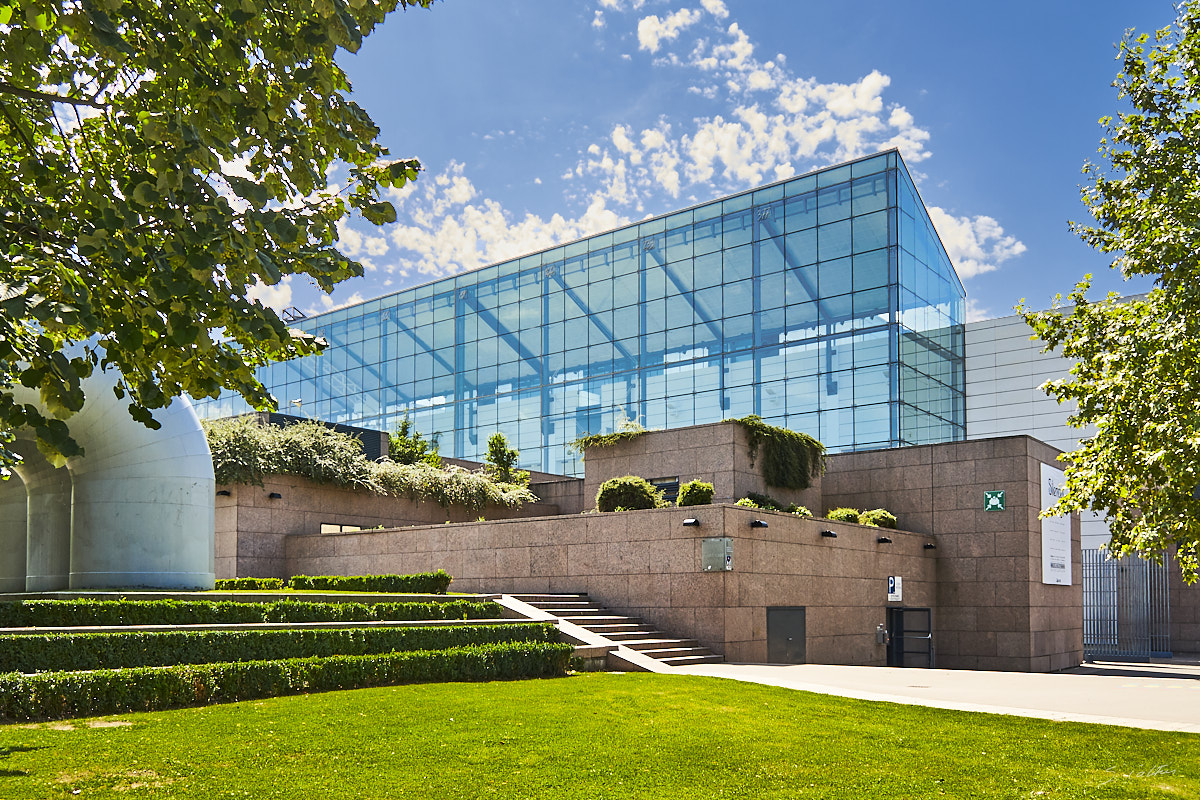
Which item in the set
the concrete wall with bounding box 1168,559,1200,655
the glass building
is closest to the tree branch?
the glass building

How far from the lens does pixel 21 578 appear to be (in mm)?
18891

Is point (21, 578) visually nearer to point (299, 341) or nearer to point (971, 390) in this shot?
point (299, 341)

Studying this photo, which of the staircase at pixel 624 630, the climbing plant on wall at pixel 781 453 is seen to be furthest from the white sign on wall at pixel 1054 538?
the staircase at pixel 624 630

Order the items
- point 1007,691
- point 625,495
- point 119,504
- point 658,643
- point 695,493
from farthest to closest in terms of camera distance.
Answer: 1. point 625,495
2. point 695,493
3. point 658,643
4. point 119,504
5. point 1007,691

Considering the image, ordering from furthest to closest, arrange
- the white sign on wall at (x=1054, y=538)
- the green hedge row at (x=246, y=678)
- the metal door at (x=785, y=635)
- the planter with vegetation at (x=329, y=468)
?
the white sign on wall at (x=1054, y=538) → the planter with vegetation at (x=329, y=468) → the metal door at (x=785, y=635) → the green hedge row at (x=246, y=678)

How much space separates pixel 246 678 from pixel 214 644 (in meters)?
1.02

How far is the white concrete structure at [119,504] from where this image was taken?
1709 cm

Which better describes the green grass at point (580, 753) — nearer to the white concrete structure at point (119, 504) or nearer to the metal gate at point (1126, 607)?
the white concrete structure at point (119, 504)

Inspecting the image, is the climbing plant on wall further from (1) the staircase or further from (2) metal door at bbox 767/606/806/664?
(1) the staircase

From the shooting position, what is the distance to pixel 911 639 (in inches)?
1092

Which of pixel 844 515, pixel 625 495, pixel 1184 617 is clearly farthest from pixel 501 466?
pixel 1184 617

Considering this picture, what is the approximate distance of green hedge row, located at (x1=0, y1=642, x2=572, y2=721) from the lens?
10.3m

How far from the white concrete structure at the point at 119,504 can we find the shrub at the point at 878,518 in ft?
58.1

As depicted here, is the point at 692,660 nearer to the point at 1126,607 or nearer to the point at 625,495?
the point at 625,495
